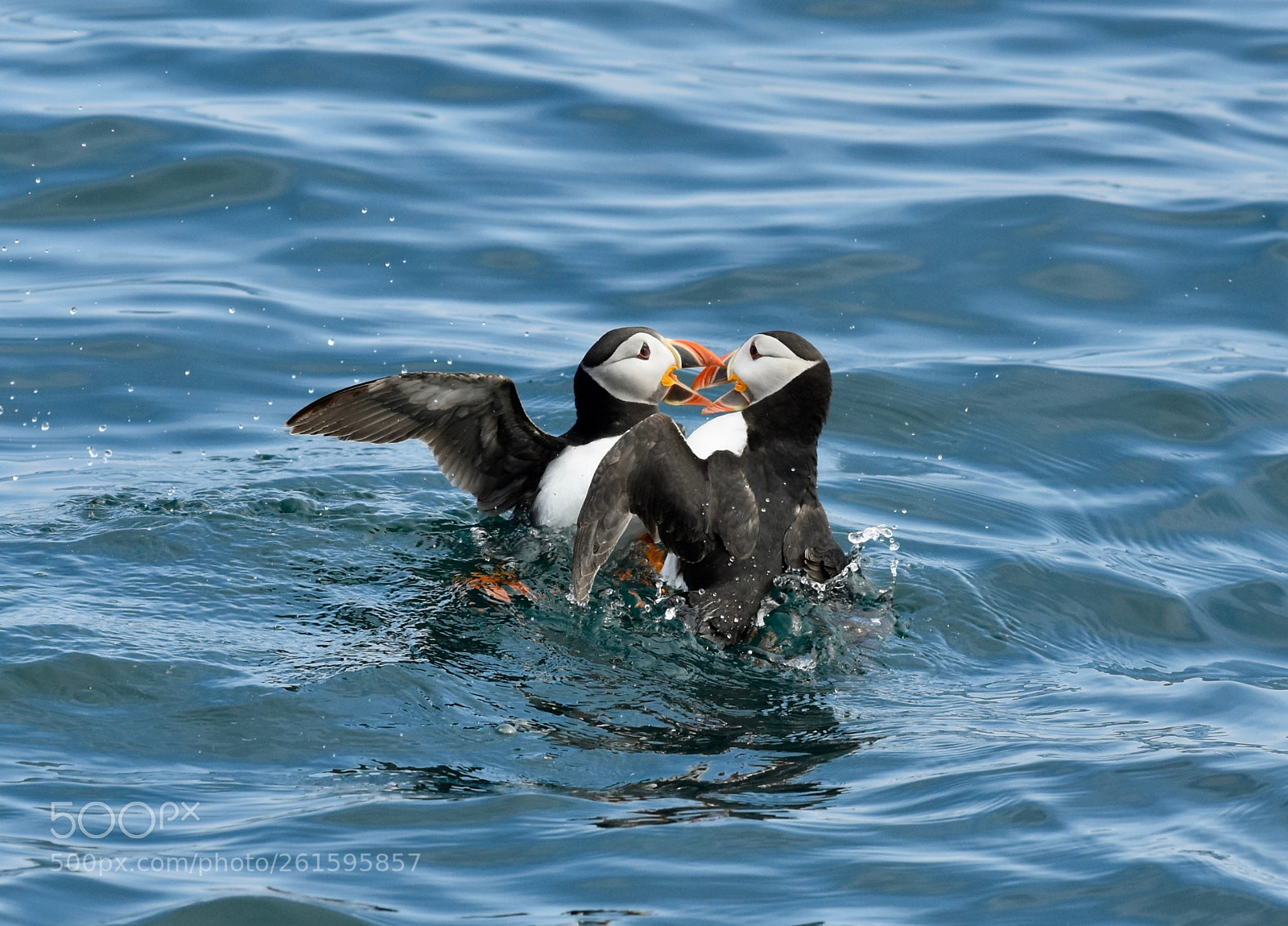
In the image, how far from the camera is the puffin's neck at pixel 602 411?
672cm

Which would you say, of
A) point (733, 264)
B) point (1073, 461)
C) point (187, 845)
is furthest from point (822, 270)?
point (187, 845)

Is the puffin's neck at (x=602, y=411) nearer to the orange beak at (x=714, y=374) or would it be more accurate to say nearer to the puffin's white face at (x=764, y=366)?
the orange beak at (x=714, y=374)

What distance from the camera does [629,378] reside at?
6.66 m

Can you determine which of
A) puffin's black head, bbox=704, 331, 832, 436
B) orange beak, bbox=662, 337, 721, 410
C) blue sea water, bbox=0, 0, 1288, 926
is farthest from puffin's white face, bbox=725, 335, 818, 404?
blue sea water, bbox=0, 0, 1288, 926

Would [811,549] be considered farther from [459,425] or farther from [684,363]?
[459,425]

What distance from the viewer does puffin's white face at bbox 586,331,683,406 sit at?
21.7 feet

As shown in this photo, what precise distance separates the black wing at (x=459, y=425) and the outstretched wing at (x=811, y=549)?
49.7 inches

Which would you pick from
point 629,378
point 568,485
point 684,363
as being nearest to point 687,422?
point 684,363

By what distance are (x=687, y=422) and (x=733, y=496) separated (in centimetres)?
279

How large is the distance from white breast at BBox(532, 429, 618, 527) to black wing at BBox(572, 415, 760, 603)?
67 centimetres

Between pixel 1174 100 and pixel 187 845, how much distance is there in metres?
11.9

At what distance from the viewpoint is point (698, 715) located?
5.29 m

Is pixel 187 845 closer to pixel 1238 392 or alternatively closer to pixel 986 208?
pixel 1238 392

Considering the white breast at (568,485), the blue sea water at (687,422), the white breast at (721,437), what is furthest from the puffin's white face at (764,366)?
the blue sea water at (687,422)
